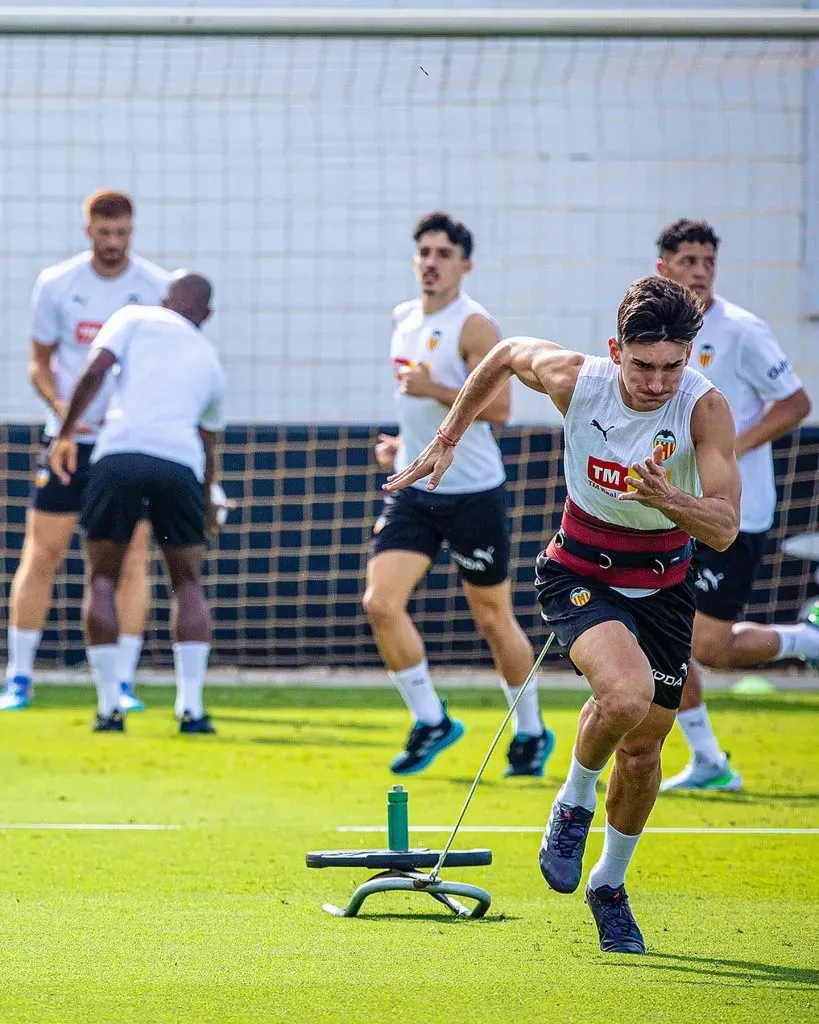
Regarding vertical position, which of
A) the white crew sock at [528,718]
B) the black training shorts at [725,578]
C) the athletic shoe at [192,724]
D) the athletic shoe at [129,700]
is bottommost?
the athletic shoe at [129,700]

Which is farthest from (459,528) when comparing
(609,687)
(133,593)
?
(609,687)

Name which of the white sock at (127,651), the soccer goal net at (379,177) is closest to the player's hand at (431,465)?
the white sock at (127,651)

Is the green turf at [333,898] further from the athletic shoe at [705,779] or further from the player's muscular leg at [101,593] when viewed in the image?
the player's muscular leg at [101,593]

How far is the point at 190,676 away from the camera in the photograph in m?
8.35

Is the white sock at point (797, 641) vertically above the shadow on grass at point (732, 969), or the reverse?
the white sock at point (797, 641)

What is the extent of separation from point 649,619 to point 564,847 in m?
0.62

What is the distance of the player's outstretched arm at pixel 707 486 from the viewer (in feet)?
12.5

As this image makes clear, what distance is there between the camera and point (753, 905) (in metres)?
4.71

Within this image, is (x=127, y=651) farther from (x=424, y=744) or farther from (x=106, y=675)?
(x=424, y=744)

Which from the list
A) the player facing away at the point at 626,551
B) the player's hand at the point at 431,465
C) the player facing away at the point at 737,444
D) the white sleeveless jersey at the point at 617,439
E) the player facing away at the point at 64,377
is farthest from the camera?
the player facing away at the point at 64,377

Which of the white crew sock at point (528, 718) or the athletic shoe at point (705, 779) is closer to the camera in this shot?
the athletic shoe at point (705, 779)

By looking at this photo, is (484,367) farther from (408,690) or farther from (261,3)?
(261,3)

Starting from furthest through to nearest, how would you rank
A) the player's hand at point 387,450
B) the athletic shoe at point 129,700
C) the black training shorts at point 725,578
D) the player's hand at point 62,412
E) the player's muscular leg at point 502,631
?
the athletic shoe at point 129,700, the player's hand at point 62,412, the player's hand at point 387,450, the player's muscular leg at point 502,631, the black training shorts at point 725,578

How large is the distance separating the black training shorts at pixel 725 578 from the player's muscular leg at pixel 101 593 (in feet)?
9.41
